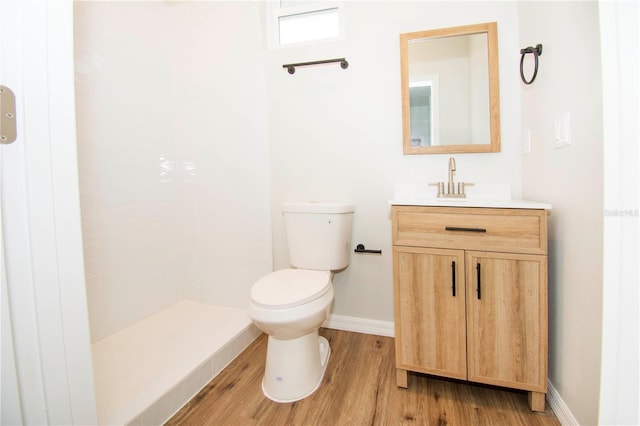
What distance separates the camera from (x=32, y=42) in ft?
1.86

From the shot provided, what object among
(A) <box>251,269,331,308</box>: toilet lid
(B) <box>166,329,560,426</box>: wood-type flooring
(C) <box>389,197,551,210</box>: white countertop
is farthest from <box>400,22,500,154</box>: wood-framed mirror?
(B) <box>166,329,560,426</box>: wood-type flooring

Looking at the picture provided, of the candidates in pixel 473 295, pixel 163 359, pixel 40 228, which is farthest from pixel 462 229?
pixel 163 359

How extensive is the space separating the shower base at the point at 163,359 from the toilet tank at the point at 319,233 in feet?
1.90

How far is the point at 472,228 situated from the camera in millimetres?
1125

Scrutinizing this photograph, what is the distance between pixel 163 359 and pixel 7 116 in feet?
4.13

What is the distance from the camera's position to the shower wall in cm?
154

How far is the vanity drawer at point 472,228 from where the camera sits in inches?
41.5

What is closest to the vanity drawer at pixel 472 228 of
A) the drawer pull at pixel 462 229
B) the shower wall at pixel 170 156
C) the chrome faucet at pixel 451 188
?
the drawer pull at pixel 462 229

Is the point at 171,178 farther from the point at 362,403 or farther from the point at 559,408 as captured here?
the point at 559,408

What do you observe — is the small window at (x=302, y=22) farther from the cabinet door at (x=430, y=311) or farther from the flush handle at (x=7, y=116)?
the flush handle at (x=7, y=116)

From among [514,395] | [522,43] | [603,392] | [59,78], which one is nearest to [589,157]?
[603,392]

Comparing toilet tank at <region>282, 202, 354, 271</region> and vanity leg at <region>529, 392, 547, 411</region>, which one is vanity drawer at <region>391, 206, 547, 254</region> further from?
vanity leg at <region>529, 392, 547, 411</region>

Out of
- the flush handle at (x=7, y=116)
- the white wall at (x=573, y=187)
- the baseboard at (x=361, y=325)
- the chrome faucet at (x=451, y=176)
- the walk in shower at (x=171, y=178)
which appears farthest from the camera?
the baseboard at (x=361, y=325)

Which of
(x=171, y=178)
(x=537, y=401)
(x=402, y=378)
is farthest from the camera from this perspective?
(x=171, y=178)
